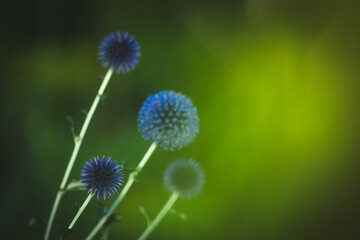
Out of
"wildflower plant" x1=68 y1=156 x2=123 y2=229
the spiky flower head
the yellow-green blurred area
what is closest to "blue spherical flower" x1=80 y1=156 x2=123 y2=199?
"wildflower plant" x1=68 y1=156 x2=123 y2=229

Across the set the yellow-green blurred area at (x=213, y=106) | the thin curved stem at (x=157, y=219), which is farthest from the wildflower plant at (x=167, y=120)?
the yellow-green blurred area at (x=213, y=106)

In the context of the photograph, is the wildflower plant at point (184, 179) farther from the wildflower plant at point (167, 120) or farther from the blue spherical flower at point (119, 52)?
the blue spherical flower at point (119, 52)

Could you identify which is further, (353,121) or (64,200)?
(353,121)

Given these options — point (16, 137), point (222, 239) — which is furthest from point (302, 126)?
point (16, 137)

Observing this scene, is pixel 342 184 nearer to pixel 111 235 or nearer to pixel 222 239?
pixel 222 239

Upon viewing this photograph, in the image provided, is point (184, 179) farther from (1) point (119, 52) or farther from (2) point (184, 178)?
(1) point (119, 52)

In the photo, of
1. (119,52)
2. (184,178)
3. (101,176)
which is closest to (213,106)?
(184,178)

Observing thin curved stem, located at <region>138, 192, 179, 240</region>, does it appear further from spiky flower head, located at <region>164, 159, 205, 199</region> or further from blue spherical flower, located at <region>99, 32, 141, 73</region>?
blue spherical flower, located at <region>99, 32, 141, 73</region>
